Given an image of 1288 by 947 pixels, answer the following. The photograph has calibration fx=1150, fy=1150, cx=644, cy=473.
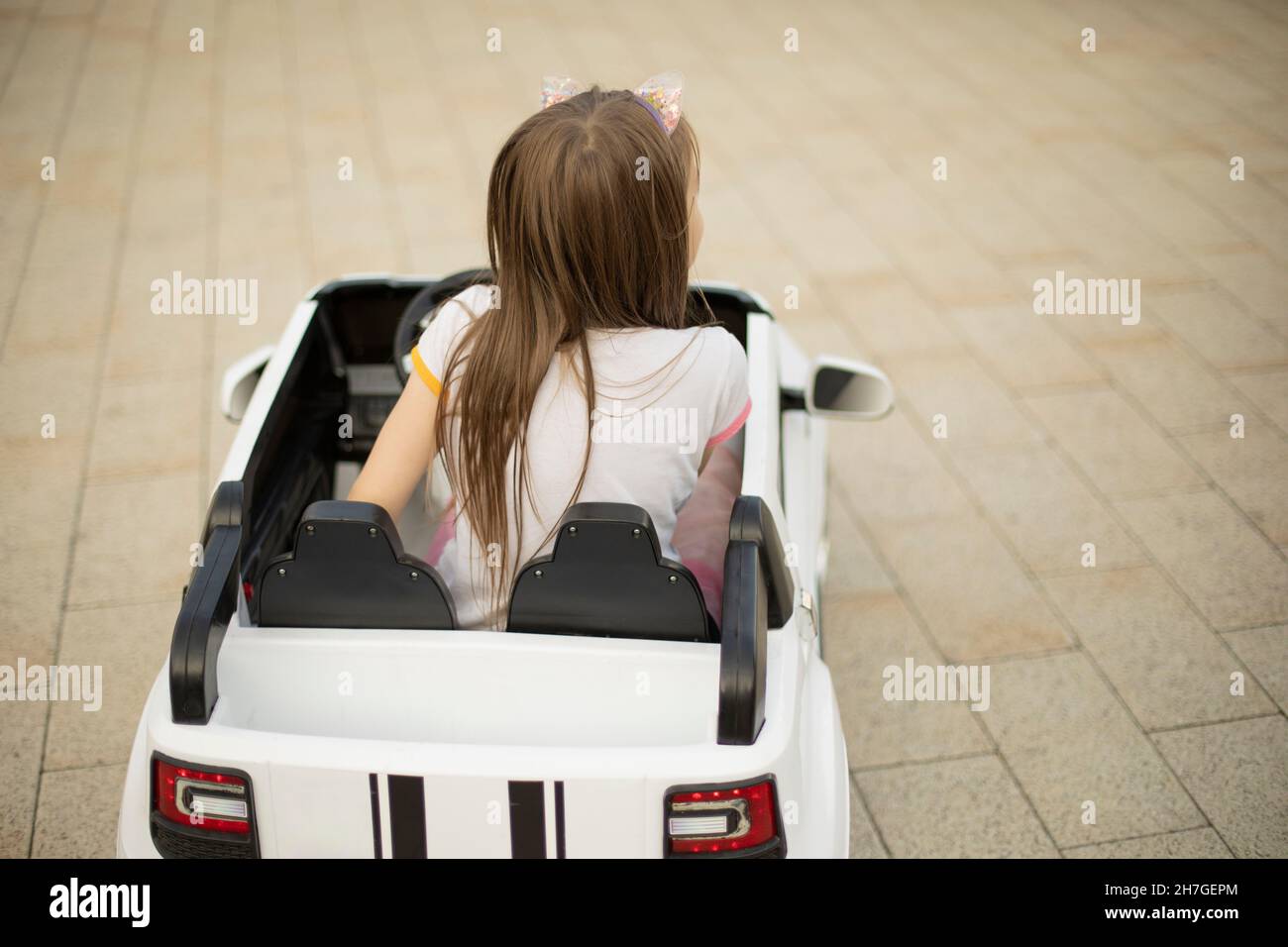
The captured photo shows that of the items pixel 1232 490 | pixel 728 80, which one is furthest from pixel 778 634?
pixel 728 80

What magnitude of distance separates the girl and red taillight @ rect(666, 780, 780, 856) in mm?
569

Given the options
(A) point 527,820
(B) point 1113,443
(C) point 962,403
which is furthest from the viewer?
(C) point 962,403

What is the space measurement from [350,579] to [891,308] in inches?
145

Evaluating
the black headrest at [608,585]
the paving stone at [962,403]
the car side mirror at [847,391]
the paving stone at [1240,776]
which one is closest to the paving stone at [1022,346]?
the paving stone at [962,403]

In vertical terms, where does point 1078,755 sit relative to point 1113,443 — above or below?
below

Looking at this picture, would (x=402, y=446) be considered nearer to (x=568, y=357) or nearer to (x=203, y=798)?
(x=568, y=357)

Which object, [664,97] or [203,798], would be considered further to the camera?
[664,97]

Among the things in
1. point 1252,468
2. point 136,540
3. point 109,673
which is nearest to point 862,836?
point 109,673

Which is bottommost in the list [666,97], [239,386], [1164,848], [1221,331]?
[1164,848]

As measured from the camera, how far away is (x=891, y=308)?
16.9ft

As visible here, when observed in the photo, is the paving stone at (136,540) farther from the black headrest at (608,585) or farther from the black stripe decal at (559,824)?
the black stripe decal at (559,824)

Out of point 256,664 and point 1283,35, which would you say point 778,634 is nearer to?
point 256,664

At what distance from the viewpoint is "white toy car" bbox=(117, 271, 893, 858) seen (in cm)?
176

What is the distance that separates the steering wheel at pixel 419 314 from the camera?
273 centimetres
